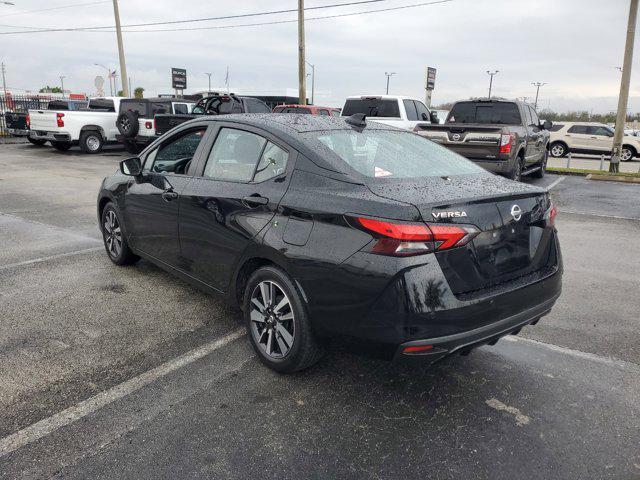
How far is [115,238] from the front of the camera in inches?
210

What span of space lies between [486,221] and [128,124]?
1596 centimetres

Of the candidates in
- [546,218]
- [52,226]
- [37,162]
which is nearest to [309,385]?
[546,218]

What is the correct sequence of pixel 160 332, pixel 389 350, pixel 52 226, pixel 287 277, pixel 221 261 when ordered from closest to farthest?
pixel 389 350, pixel 287 277, pixel 221 261, pixel 160 332, pixel 52 226

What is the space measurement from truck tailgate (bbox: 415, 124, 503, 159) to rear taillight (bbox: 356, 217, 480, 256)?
7879 millimetres

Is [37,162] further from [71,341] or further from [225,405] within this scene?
[225,405]

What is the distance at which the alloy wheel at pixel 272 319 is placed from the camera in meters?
3.15

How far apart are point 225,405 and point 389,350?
1033 mm

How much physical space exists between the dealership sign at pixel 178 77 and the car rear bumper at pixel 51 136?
17.1 metres

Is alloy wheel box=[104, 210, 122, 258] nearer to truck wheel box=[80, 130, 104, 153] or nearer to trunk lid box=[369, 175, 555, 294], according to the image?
trunk lid box=[369, 175, 555, 294]

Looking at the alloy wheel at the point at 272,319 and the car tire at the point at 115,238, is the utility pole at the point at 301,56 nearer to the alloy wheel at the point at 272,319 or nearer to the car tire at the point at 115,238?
the car tire at the point at 115,238

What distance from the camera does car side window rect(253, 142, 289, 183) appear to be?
10.7 feet

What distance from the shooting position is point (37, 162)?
615 inches

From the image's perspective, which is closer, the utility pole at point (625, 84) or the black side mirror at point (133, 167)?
the black side mirror at point (133, 167)


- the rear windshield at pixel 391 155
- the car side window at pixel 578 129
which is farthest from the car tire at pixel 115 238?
the car side window at pixel 578 129
